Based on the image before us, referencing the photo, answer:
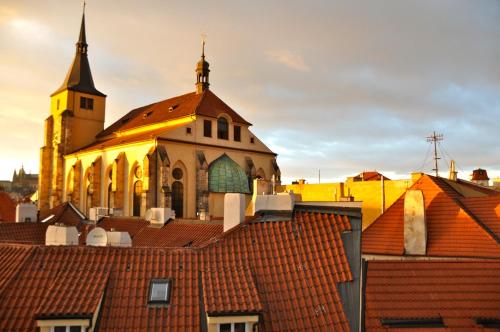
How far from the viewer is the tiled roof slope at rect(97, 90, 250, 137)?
159ft

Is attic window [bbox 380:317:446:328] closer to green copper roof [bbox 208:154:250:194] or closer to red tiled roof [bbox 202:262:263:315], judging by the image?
red tiled roof [bbox 202:262:263:315]

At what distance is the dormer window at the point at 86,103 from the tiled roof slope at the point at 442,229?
50.5m

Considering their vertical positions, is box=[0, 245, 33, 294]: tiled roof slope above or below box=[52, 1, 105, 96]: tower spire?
below

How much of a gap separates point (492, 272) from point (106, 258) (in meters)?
8.47

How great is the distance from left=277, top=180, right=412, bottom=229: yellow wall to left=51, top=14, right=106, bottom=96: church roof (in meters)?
34.1

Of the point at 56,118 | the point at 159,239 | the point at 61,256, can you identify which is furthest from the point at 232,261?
the point at 56,118

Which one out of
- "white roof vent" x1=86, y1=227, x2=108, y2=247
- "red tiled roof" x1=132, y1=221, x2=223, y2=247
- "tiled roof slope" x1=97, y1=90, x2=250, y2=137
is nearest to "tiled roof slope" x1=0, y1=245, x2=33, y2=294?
"white roof vent" x1=86, y1=227, x2=108, y2=247

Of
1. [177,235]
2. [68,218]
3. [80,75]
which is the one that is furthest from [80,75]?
[177,235]

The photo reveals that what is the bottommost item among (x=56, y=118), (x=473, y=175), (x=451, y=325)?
(x=451, y=325)

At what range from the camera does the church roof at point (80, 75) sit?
60.5 meters

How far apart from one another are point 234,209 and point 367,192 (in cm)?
2594

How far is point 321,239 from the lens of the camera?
10758mm

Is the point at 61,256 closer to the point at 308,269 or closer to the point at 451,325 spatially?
the point at 308,269

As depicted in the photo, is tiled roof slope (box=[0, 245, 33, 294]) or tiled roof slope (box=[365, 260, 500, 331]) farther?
tiled roof slope (box=[365, 260, 500, 331])
